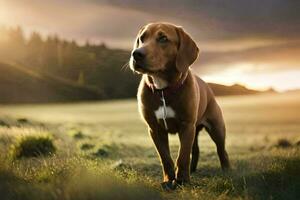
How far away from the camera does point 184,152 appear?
878cm

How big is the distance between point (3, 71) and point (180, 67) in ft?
166

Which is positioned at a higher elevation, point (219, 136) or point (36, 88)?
point (219, 136)

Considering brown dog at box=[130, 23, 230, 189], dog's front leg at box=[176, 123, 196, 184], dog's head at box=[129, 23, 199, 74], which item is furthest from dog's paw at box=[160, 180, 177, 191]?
dog's head at box=[129, 23, 199, 74]

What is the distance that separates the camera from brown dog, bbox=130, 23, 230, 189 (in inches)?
324

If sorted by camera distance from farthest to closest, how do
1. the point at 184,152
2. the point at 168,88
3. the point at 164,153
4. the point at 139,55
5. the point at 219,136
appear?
the point at 219,136, the point at 164,153, the point at 184,152, the point at 168,88, the point at 139,55

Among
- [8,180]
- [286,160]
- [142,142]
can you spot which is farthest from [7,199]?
[142,142]

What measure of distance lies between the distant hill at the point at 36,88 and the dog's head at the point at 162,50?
40814 mm

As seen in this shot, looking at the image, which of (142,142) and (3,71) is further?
(3,71)

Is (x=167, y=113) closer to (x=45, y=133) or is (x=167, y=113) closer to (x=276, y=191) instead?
(x=276, y=191)

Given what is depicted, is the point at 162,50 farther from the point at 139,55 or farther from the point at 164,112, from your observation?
the point at 164,112

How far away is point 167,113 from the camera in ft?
28.5

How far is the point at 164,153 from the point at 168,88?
982 millimetres

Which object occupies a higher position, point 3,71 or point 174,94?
point 174,94

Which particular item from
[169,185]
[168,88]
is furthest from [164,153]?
[168,88]
